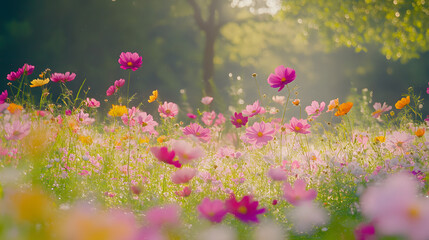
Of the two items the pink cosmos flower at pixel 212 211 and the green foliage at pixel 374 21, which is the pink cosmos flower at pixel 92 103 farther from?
the green foliage at pixel 374 21

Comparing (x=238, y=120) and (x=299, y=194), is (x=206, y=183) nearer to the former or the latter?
(x=238, y=120)

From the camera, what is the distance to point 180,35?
46.7 ft

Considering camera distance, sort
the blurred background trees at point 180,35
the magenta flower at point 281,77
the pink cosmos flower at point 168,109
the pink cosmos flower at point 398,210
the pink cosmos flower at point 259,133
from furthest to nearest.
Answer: the blurred background trees at point 180,35, the pink cosmos flower at point 168,109, the pink cosmos flower at point 259,133, the magenta flower at point 281,77, the pink cosmos flower at point 398,210

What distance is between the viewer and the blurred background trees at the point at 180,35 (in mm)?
8430

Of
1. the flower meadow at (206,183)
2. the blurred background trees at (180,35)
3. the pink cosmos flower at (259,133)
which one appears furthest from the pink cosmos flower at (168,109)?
the blurred background trees at (180,35)

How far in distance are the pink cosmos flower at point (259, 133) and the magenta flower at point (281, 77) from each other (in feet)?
0.94

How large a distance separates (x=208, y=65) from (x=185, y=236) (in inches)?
357

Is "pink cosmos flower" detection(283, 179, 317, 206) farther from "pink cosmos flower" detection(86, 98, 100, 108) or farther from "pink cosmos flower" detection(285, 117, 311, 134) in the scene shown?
"pink cosmos flower" detection(86, 98, 100, 108)

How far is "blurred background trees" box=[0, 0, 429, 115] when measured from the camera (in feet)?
27.7

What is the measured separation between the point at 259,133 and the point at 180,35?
12.4 m

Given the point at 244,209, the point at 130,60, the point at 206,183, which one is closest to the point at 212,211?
the point at 244,209

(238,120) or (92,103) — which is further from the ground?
(92,103)

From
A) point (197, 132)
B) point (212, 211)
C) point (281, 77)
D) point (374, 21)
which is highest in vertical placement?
point (374, 21)

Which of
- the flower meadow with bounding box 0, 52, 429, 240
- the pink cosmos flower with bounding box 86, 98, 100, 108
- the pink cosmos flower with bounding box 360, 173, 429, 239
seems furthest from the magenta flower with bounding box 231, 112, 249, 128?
the pink cosmos flower with bounding box 360, 173, 429, 239
